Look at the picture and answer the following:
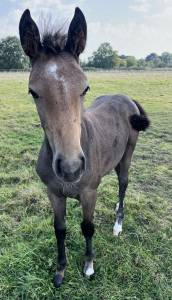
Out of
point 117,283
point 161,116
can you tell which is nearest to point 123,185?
point 117,283

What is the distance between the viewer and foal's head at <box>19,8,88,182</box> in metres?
1.92

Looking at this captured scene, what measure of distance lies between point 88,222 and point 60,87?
1.38 metres

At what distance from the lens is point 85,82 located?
2098 millimetres

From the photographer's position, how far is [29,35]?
7.14 ft

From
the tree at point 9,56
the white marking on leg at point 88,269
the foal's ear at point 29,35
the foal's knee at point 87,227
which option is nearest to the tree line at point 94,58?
the tree at point 9,56

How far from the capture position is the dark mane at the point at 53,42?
217 cm

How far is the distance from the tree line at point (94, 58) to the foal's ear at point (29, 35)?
42 centimetres

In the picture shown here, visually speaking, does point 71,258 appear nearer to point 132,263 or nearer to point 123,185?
point 132,263

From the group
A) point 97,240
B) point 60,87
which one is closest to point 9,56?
point 97,240

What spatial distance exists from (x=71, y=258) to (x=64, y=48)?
201 centimetres

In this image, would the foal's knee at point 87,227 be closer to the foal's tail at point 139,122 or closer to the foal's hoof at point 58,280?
the foal's hoof at point 58,280

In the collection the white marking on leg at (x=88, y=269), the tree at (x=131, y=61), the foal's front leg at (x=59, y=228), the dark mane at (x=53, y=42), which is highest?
the dark mane at (x=53, y=42)

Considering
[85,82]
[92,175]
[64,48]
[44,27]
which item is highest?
[44,27]

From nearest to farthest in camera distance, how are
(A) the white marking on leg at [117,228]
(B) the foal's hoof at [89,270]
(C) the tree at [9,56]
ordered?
(B) the foal's hoof at [89,270] → (A) the white marking on leg at [117,228] → (C) the tree at [9,56]
